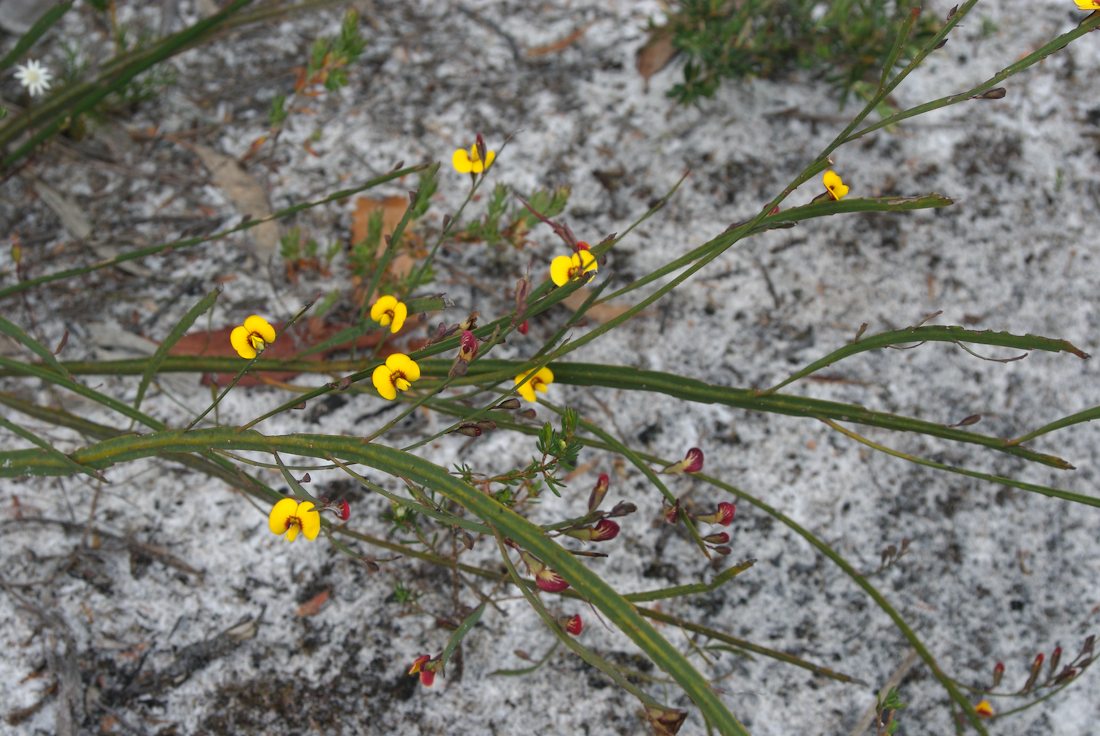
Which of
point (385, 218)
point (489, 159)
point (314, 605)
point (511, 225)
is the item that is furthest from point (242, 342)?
point (385, 218)

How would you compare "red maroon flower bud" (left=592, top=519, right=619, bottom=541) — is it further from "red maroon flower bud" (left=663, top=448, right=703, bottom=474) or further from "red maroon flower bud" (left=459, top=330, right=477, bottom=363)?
"red maroon flower bud" (left=459, top=330, right=477, bottom=363)

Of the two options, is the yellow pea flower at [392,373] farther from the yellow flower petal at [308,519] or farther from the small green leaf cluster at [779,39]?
the small green leaf cluster at [779,39]

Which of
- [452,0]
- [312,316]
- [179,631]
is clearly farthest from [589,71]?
[179,631]

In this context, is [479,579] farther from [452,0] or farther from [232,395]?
[452,0]

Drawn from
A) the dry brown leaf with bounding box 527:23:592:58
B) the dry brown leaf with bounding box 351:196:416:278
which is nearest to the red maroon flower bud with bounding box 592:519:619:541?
the dry brown leaf with bounding box 351:196:416:278

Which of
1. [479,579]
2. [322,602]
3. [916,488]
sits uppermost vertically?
[916,488]
